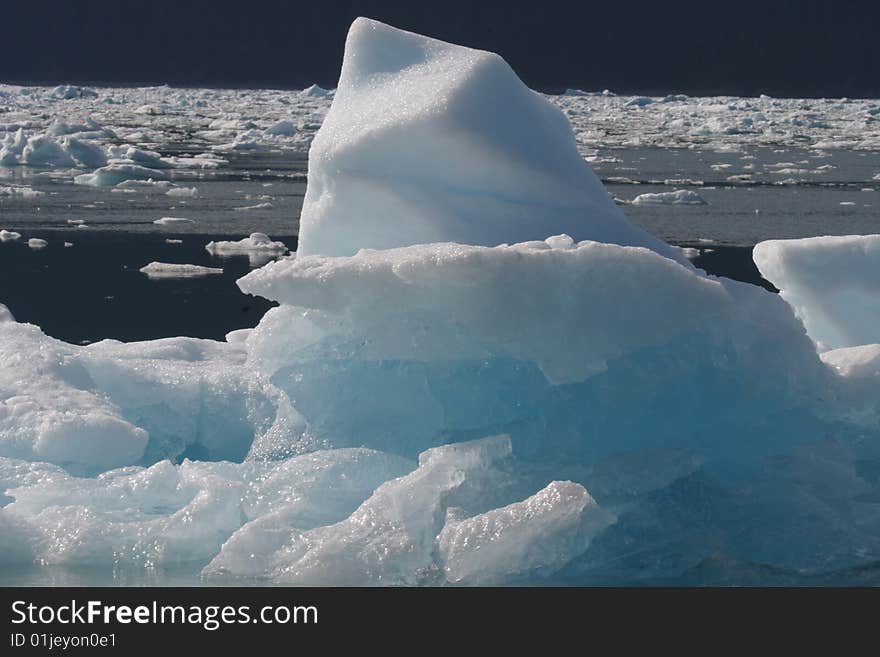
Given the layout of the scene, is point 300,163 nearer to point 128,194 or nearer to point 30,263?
point 128,194

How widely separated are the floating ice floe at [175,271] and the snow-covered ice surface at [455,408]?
15.5 ft

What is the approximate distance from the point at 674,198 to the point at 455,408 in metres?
10.3

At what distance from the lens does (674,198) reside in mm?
14469

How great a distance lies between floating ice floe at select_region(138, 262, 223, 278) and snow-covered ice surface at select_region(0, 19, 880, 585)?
4.72 meters

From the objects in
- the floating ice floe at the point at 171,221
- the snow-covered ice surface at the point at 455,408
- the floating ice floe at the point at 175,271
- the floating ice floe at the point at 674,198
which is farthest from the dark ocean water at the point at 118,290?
the floating ice floe at the point at 674,198

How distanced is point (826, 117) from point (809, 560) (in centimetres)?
2839

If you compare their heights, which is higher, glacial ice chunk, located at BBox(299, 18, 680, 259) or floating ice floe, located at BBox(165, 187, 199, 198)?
glacial ice chunk, located at BBox(299, 18, 680, 259)

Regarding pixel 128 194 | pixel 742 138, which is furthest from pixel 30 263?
pixel 742 138

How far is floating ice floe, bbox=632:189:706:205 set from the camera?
14.2m

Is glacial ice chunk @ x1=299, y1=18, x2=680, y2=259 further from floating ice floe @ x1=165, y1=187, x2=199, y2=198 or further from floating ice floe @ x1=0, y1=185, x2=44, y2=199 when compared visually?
floating ice floe @ x1=0, y1=185, x2=44, y2=199

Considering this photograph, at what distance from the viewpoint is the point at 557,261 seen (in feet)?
13.9

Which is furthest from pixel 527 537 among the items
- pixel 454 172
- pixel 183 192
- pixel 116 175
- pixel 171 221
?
pixel 116 175

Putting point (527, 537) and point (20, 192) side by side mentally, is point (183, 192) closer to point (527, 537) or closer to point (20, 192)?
point (20, 192)

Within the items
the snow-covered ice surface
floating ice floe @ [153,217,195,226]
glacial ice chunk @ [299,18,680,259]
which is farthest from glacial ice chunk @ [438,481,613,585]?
floating ice floe @ [153,217,195,226]
